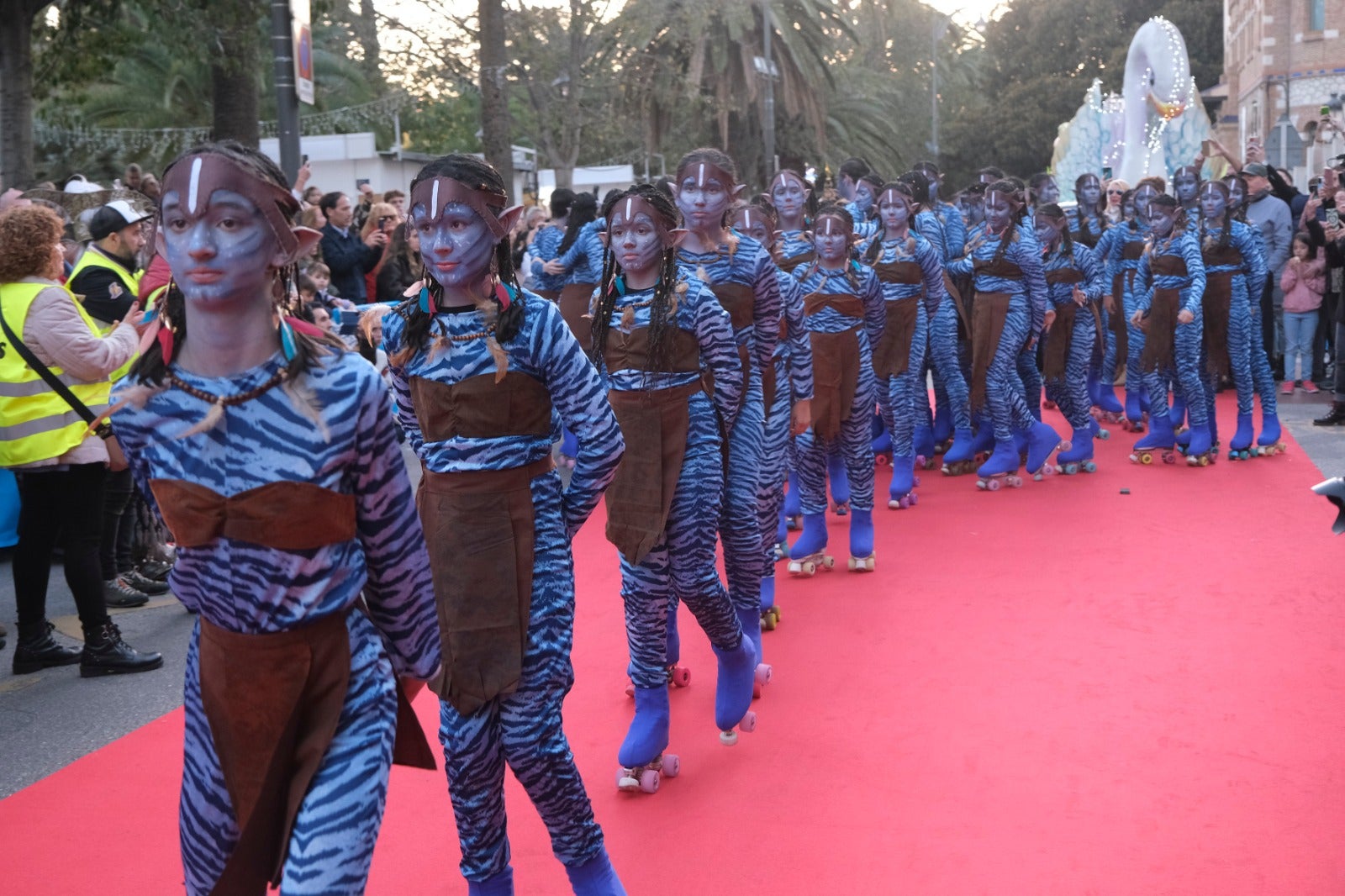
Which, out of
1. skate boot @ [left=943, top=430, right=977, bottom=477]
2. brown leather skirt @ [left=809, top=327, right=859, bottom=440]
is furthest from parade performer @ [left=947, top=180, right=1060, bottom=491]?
brown leather skirt @ [left=809, top=327, right=859, bottom=440]

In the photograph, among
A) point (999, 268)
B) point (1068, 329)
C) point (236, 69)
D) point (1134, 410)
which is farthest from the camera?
point (236, 69)

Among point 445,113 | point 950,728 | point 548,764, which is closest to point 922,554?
point 950,728

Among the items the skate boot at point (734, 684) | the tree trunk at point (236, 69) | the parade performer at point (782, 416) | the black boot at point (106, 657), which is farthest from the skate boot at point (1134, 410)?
the black boot at point (106, 657)

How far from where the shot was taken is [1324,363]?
49.2ft

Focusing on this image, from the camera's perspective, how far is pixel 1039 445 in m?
10.3

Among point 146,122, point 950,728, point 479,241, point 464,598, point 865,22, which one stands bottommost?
point 950,728

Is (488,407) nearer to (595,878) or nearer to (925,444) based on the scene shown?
(595,878)

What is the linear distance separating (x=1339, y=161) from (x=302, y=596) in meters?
15.3

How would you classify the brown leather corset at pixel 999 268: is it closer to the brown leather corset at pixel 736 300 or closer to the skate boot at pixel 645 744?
the brown leather corset at pixel 736 300

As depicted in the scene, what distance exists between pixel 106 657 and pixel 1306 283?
12.1m

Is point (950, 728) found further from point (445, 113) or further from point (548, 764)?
point (445, 113)

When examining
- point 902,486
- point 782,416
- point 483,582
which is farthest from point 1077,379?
point 483,582

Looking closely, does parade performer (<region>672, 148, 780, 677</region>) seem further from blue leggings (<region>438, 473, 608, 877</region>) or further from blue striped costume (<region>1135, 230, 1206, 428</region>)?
blue striped costume (<region>1135, 230, 1206, 428</region>)

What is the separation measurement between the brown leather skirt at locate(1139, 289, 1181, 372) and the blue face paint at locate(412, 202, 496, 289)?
316 inches
